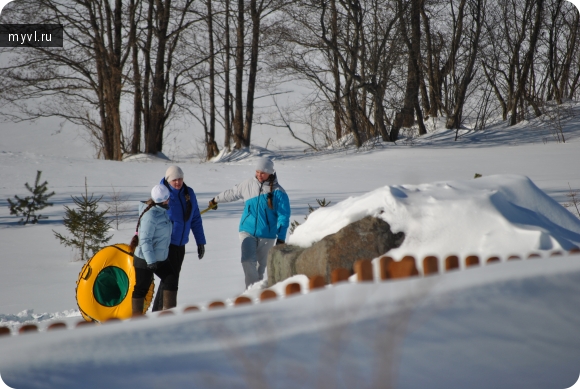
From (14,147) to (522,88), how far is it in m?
8.86

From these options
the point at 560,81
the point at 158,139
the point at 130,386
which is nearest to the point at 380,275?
the point at 130,386

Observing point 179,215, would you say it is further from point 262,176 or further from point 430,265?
point 430,265

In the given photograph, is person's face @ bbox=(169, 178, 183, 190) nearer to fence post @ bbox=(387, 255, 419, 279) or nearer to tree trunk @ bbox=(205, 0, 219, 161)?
fence post @ bbox=(387, 255, 419, 279)

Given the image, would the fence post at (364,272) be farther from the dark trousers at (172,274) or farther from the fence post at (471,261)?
the dark trousers at (172,274)

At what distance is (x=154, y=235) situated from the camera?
3.97 meters

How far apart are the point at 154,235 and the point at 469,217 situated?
219cm

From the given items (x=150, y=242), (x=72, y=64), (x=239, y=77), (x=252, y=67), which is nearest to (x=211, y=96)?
(x=239, y=77)

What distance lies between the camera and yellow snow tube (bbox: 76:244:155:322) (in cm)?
412

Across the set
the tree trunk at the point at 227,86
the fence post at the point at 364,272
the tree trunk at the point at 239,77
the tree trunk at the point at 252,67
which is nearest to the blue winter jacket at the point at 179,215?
the fence post at the point at 364,272

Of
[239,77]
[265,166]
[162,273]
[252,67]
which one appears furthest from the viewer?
[239,77]

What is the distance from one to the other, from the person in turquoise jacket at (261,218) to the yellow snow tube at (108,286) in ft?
2.91

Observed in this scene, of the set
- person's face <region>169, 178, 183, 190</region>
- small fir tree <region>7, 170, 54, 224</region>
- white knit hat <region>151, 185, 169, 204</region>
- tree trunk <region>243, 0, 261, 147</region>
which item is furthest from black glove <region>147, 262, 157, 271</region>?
tree trunk <region>243, 0, 261, 147</region>

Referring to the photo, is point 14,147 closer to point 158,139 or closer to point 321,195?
point 158,139

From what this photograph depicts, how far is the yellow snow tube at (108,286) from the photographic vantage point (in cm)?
412
